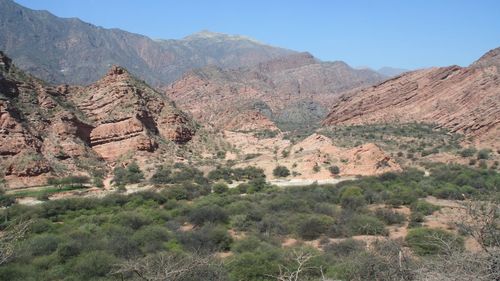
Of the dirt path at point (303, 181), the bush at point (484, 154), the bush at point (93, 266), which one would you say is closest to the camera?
the bush at point (93, 266)

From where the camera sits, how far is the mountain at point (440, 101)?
6206 cm

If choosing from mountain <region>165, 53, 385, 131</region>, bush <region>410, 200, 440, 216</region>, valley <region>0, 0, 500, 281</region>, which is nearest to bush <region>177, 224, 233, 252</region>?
valley <region>0, 0, 500, 281</region>

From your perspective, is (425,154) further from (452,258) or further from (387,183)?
(452,258)

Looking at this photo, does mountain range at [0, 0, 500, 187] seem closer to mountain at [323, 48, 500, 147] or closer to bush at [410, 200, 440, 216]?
mountain at [323, 48, 500, 147]

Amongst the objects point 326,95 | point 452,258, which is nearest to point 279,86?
point 326,95

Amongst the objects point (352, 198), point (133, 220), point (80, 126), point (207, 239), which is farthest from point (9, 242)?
point (80, 126)

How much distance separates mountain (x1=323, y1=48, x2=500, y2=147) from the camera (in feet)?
204

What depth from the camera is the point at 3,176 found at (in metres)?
42.0

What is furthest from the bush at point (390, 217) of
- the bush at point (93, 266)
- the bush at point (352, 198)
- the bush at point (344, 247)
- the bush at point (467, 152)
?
the bush at point (467, 152)

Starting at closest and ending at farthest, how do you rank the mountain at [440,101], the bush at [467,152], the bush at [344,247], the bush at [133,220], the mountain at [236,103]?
the bush at [344,247], the bush at [133,220], the bush at [467,152], the mountain at [440,101], the mountain at [236,103]

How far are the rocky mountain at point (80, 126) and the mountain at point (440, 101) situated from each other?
33185 millimetres

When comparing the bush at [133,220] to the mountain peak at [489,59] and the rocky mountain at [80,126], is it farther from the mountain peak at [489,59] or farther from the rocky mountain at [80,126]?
the mountain peak at [489,59]

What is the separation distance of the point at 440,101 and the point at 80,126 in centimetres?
5183

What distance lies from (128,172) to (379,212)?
28.6m
